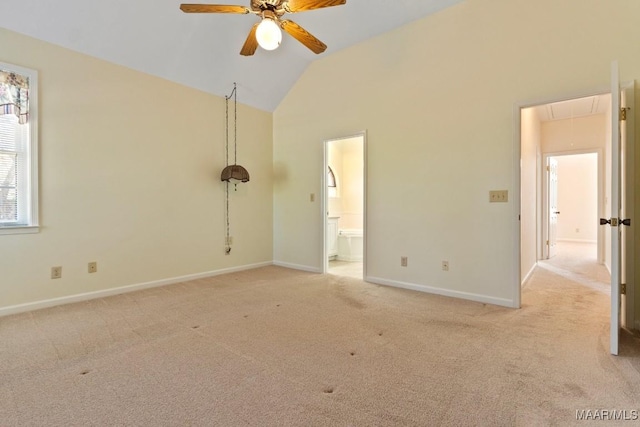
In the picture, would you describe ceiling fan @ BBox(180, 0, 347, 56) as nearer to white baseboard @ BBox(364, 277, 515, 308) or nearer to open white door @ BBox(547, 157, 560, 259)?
white baseboard @ BBox(364, 277, 515, 308)

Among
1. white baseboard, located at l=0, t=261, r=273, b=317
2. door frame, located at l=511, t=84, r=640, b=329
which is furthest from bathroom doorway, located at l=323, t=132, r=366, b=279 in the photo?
door frame, located at l=511, t=84, r=640, b=329

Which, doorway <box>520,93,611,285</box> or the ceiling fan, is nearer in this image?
the ceiling fan

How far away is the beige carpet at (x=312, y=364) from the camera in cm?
153

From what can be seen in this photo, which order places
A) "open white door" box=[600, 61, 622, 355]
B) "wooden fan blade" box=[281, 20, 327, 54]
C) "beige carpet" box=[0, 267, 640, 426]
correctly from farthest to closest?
1. "wooden fan blade" box=[281, 20, 327, 54]
2. "open white door" box=[600, 61, 622, 355]
3. "beige carpet" box=[0, 267, 640, 426]

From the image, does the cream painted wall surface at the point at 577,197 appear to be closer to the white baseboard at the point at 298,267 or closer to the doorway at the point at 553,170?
the doorway at the point at 553,170

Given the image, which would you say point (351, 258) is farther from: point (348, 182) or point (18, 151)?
point (18, 151)

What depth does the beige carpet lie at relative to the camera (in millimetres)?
1534

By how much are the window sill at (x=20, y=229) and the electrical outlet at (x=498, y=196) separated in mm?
4477

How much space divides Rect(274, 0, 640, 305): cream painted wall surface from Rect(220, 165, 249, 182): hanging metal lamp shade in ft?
4.33

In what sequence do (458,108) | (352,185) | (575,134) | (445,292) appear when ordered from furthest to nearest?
(352,185) < (575,134) < (445,292) < (458,108)

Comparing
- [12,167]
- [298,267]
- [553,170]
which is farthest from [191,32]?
[553,170]

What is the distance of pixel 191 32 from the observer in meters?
3.53

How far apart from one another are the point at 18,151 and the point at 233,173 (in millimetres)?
2185

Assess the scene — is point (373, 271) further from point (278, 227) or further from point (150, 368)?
point (150, 368)
